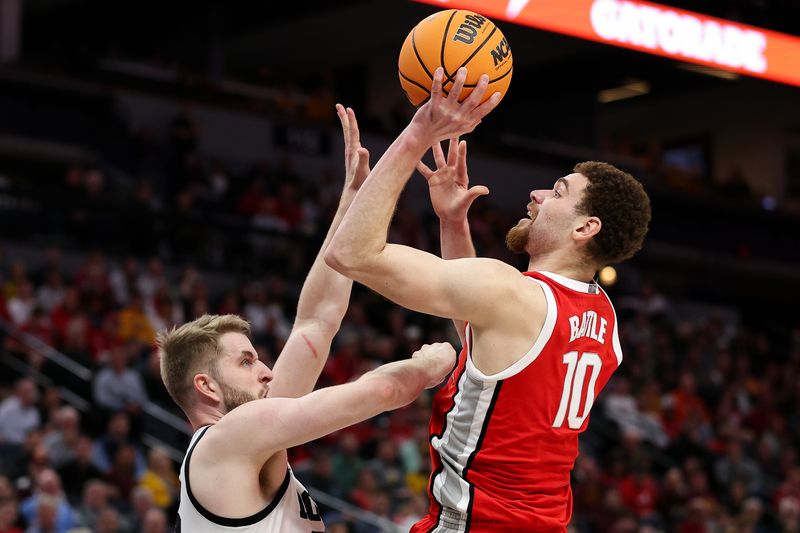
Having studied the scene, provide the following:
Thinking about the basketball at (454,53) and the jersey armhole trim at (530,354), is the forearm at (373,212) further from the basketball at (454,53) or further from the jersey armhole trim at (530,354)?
the jersey armhole trim at (530,354)

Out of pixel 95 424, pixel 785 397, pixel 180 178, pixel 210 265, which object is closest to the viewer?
pixel 95 424

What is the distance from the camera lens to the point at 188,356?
3.99 metres

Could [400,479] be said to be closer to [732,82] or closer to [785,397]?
[785,397]

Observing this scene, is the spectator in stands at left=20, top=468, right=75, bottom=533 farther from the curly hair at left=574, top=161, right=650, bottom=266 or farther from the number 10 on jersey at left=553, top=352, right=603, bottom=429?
the curly hair at left=574, top=161, right=650, bottom=266

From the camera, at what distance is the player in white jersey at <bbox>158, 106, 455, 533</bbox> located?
3.61 m

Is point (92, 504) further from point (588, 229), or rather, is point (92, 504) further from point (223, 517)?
point (588, 229)

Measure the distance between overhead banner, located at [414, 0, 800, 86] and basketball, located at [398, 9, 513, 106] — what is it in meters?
4.36

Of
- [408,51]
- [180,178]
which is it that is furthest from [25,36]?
[408,51]

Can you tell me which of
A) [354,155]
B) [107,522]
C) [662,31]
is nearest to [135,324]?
[107,522]

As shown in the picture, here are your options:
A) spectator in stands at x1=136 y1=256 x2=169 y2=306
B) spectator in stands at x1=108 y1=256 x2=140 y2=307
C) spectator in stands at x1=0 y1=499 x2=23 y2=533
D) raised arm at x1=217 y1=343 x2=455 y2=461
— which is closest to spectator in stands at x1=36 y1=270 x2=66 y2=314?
spectator in stands at x1=108 y1=256 x2=140 y2=307

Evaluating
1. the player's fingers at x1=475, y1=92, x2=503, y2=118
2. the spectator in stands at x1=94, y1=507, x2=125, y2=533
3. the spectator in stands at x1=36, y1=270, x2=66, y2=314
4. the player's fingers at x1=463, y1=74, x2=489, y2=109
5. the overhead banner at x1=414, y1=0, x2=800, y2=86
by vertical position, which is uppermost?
the player's fingers at x1=463, y1=74, x2=489, y2=109

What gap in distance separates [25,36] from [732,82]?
44.9 feet

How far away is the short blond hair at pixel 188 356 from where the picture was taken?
13.0ft

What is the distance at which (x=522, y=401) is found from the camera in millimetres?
3697
